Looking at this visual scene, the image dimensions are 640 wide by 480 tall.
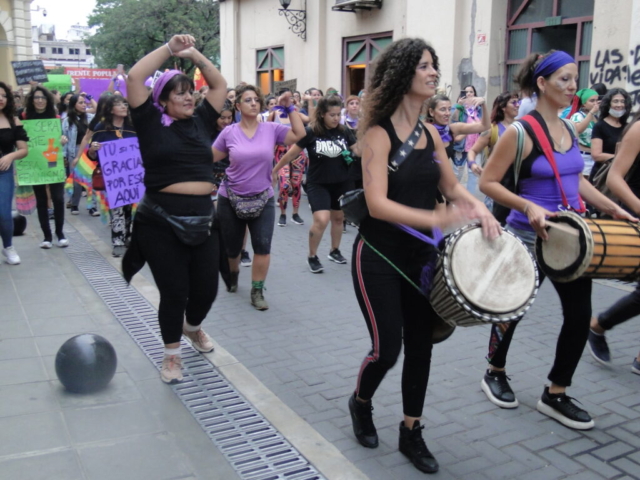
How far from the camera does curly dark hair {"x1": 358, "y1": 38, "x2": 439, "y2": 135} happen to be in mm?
3305

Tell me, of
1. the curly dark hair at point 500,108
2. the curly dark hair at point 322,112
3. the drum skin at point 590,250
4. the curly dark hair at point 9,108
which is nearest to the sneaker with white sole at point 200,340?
the drum skin at point 590,250

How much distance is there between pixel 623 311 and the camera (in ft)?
15.8

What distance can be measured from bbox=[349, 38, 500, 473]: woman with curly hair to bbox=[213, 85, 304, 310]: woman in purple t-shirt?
287 cm

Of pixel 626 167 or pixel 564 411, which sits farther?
pixel 626 167

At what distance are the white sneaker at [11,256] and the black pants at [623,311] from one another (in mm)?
6199

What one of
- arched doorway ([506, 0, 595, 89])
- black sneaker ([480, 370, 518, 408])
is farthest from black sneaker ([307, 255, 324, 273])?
arched doorway ([506, 0, 595, 89])

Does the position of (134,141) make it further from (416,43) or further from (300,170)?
(416,43)

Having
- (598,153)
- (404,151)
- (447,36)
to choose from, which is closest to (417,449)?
(404,151)

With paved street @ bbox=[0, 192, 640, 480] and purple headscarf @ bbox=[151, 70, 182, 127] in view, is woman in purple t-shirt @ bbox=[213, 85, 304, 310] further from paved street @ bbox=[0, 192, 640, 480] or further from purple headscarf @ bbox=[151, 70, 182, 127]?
purple headscarf @ bbox=[151, 70, 182, 127]

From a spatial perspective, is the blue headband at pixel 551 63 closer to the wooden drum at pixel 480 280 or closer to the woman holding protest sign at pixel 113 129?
the wooden drum at pixel 480 280

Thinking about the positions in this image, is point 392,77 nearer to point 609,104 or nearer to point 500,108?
point 500,108

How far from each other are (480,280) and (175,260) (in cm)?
211

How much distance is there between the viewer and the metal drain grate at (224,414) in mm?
3572

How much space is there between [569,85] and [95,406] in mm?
3295
